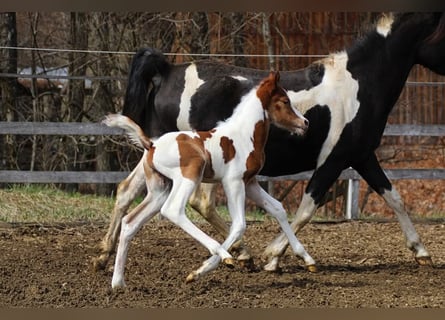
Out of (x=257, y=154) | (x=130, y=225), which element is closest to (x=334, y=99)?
(x=257, y=154)

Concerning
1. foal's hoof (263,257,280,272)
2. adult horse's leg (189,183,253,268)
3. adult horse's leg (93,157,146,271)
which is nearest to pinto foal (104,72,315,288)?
foal's hoof (263,257,280,272)

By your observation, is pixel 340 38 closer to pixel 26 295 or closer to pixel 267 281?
pixel 267 281

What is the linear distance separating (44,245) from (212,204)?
185 centimetres

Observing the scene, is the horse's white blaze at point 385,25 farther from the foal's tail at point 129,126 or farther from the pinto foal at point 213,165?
the foal's tail at point 129,126

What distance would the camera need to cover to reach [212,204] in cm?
700

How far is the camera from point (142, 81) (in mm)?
6992

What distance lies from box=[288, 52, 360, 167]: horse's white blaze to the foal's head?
0.75 m

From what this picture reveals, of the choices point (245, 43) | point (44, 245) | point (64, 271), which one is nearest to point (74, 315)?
point (64, 271)

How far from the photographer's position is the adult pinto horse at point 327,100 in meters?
6.70

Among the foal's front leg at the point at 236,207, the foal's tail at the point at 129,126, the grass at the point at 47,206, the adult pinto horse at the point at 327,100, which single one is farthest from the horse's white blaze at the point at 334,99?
the grass at the point at 47,206

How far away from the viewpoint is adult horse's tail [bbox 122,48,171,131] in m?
6.96

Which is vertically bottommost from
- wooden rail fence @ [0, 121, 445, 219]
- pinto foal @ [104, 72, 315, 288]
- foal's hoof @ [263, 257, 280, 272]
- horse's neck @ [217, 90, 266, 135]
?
wooden rail fence @ [0, 121, 445, 219]

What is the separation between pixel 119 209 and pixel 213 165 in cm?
114

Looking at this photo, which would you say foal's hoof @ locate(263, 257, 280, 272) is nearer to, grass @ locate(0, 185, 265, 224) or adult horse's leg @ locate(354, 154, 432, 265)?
adult horse's leg @ locate(354, 154, 432, 265)
